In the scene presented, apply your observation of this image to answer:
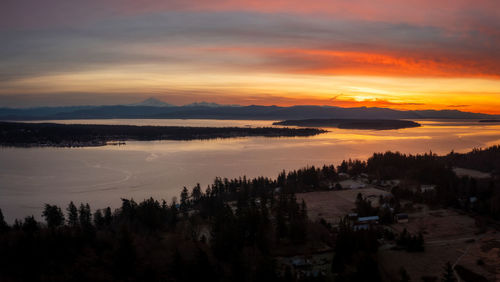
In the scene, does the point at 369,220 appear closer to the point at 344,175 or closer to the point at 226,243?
the point at 226,243

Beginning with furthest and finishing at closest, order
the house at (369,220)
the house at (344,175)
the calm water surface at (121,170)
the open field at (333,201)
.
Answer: the house at (344,175), the calm water surface at (121,170), the open field at (333,201), the house at (369,220)

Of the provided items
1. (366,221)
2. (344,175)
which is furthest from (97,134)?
(366,221)

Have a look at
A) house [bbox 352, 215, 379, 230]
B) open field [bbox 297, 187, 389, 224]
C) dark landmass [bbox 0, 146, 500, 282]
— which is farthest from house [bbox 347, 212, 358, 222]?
open field [bbox 297, 187, 389, 224]

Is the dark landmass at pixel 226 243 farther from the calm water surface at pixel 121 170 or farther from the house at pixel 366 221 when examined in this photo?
the calm water surface at pixel 121 170

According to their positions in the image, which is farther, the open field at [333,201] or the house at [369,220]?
the open field at [333,201]

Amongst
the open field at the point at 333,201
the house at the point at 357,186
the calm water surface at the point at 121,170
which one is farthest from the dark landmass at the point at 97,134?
the open field at the point at 333,201

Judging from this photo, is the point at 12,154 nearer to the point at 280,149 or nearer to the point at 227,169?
the point at 227,169

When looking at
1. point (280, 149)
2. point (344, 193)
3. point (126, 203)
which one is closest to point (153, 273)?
point (126, 203)
